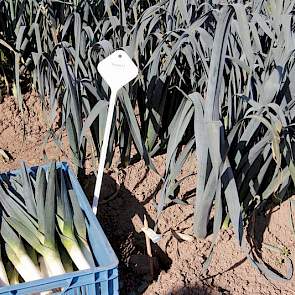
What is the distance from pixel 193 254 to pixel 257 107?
1.54 feet

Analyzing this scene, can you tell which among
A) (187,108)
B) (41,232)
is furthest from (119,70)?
(41,232)

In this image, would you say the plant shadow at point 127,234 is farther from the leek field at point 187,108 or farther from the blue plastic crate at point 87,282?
the blue plastic crate at point 87,282

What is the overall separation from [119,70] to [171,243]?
0.53 metres

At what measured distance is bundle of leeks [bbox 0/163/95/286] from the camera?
1458 mm

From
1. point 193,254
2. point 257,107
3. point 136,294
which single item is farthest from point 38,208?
point 257,107

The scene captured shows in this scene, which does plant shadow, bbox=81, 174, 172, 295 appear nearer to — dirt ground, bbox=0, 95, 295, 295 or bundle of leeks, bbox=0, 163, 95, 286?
dirt ground, bbox=0, 95, 295, 295

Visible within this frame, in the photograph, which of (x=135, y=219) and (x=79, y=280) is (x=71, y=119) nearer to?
(x=135, y=219)

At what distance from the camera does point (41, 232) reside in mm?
1484

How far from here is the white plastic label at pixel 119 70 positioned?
4.90ft

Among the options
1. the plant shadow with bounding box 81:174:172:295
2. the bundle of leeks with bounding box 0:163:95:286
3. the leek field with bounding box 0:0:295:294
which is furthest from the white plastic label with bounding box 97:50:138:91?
the plant shadow with bounding box 81:174:172:295

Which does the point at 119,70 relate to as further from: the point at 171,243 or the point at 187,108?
the point at 171,243

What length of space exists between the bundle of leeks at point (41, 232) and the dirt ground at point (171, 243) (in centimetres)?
19

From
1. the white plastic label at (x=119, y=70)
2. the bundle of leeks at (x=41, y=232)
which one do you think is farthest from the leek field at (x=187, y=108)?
the white plastic label at (x=119, y=70)

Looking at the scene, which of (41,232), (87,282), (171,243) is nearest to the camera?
(87,282)
